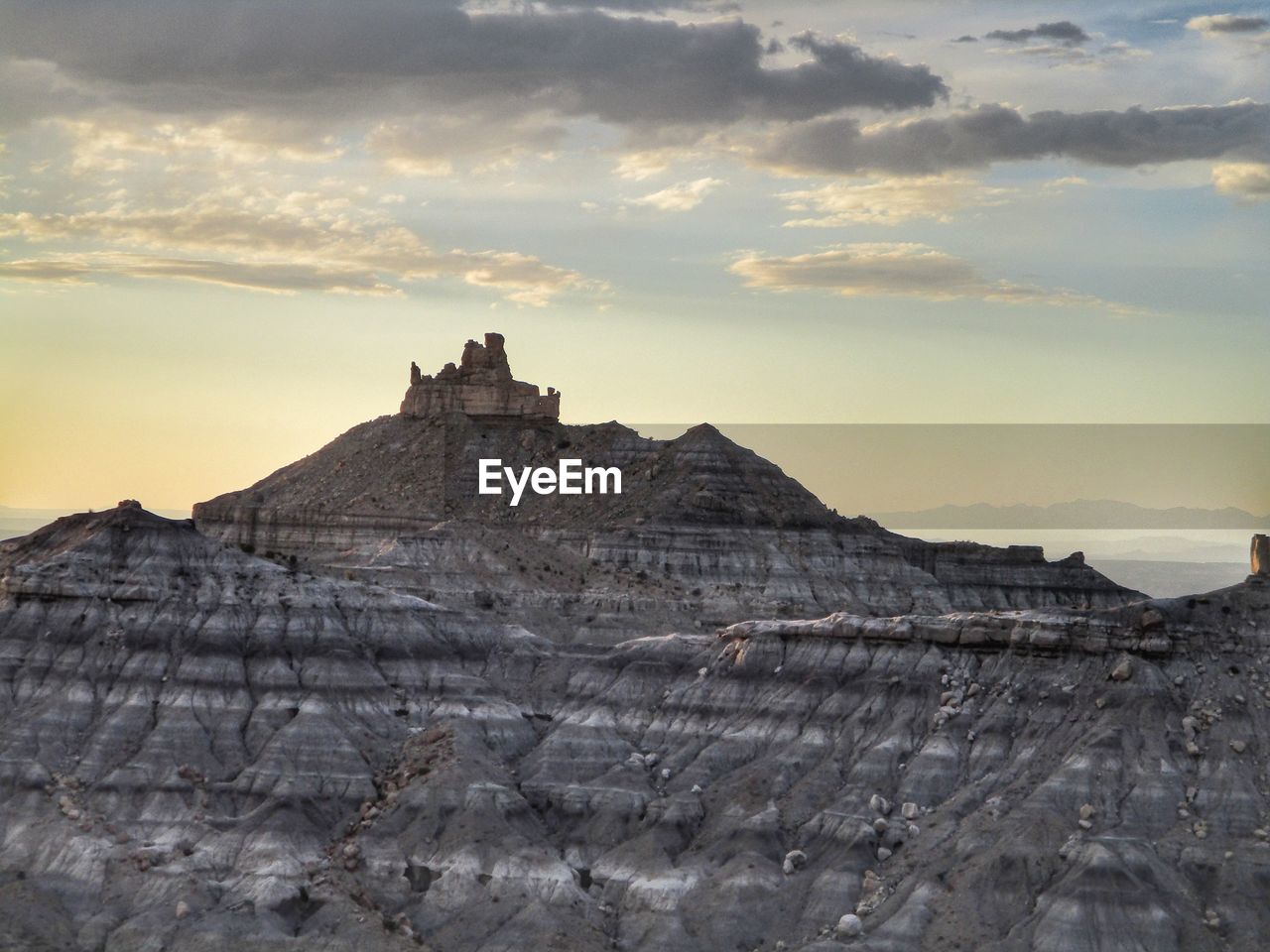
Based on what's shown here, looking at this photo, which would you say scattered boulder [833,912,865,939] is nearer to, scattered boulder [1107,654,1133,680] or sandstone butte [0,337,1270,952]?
sandstone butte [0,337,1270,952]

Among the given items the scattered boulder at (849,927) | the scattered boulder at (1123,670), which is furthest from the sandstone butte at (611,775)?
the scattered boulder at (849,927)

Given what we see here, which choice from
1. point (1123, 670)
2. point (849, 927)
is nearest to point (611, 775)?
point (849, 927)

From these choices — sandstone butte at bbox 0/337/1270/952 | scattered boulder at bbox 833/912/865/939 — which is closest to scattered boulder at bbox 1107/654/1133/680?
sandstone butte at bbox 0/337/1270/952

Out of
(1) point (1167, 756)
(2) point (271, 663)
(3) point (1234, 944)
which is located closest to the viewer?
(3) point (1234, 944)

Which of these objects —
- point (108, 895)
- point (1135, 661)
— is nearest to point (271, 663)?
point (108, 895)

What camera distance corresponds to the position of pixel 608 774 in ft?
521

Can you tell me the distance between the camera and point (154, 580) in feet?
550

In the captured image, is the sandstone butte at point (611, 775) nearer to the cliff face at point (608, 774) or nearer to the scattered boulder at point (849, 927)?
the cliff face at point (608, 774)

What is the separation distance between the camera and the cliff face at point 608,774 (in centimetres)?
13925

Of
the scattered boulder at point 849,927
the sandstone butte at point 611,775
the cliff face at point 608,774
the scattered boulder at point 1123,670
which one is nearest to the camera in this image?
the scattered boulder at point 849,927

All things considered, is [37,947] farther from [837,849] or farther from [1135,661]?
[1135,661]

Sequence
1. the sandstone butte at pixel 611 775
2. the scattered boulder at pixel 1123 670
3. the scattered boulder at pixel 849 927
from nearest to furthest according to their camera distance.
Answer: the scattered boulder at pixel 849 927 < the sandstone butte at pixel 611 775 < the scattered boulder at pixel 1123 670

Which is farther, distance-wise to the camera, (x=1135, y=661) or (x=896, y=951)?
(x=1135, y=661)

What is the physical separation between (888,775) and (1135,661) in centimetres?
1419
